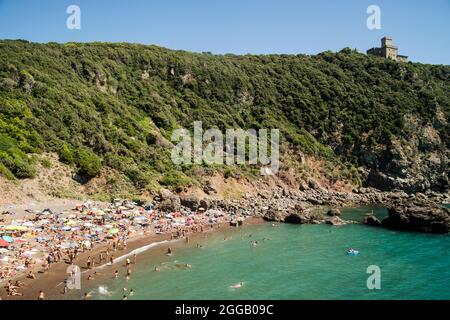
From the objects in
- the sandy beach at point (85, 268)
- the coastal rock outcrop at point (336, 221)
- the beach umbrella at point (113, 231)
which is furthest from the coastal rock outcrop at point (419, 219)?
the beach umbrella at point (113, 231)

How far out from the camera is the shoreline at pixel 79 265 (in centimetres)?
2700

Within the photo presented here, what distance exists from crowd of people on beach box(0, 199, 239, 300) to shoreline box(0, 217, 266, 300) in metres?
0.37

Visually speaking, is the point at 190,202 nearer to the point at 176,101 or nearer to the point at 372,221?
the point at 372,221

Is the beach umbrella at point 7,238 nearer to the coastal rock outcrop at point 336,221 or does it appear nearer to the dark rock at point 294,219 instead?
the dark rock at point 294,219

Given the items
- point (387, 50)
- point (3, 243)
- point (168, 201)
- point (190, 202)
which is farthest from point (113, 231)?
point (387, 50)

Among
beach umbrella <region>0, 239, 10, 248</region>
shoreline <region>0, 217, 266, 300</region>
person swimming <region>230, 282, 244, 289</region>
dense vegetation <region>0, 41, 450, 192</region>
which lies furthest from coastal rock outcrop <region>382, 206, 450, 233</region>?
beach umbrella <region>0, 239, 10, 248</region>

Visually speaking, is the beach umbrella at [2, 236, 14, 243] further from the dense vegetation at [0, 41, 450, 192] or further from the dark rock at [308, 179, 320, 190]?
the dark rock at [308, 179, 320, 190]

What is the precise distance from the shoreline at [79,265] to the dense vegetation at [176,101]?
1648 cm

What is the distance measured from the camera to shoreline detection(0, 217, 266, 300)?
27.0 meters

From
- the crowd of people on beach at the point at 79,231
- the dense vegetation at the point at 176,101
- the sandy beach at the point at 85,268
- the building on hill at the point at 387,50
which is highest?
the building on hill at the point at 387,50

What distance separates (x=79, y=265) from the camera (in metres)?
33.2

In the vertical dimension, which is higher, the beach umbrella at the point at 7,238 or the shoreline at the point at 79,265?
the beach umbrella at the point at 7,238

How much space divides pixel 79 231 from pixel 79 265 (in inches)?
319

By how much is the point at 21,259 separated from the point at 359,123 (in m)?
80.2
